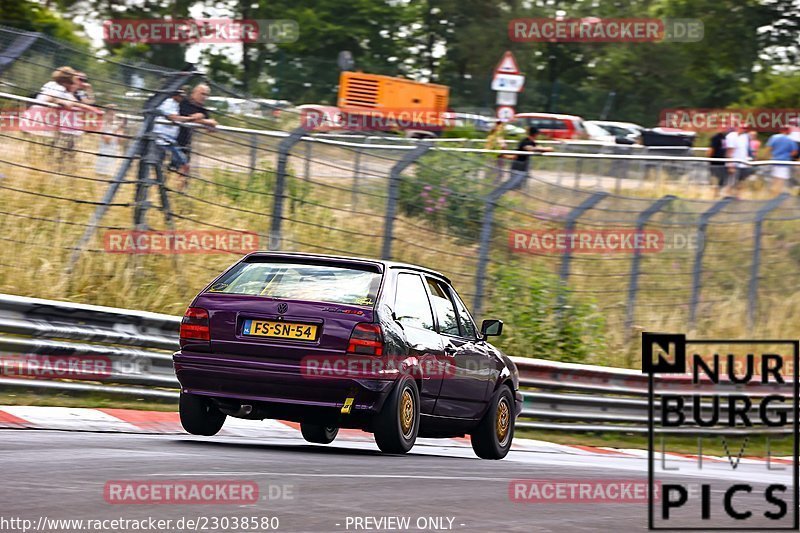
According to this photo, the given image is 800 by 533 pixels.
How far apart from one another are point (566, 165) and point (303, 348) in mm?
13697

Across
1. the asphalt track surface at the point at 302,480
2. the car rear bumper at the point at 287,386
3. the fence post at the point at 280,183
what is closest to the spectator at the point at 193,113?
the fence post at the point at 280,183

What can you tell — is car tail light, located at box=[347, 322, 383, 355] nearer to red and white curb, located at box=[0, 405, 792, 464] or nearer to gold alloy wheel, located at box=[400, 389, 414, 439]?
gold alloy wheel, located at box=[400, 389, 414, 439]

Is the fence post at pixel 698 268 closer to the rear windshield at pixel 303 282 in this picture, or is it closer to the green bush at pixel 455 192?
the green bush at pixel 455 192

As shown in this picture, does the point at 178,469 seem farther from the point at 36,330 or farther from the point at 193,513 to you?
the point at 36,330

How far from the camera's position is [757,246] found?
752 inches

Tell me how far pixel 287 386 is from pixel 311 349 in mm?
290

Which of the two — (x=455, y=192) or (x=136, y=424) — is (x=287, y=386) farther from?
(x=455, y=192)

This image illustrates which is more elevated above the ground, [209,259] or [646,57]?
[646,57]

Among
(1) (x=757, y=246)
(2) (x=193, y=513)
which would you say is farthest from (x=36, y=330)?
(1) (x=757, y=246)

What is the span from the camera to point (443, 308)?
35.1 feet

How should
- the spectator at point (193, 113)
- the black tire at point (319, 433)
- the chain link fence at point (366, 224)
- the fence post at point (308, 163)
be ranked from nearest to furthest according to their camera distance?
the black tire at point (319, 433)
the chain link fence at point (366, 224)
the spectator at point (193, 113)
the fence post at point (308, 163)

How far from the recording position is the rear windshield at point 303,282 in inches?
368

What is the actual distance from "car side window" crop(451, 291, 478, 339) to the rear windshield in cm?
155

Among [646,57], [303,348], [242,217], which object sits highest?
[646,57]
